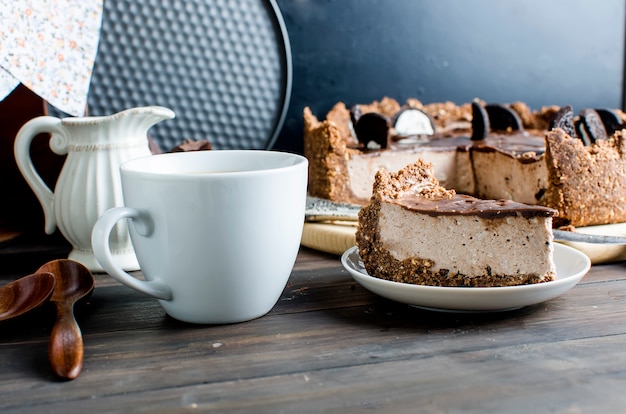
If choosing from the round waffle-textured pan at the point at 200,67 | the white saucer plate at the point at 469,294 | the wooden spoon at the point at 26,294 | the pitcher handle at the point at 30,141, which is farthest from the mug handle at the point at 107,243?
the round waffle-textured pan at the point at 200,67

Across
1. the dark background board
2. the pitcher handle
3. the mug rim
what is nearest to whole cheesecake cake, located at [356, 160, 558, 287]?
the mug rim

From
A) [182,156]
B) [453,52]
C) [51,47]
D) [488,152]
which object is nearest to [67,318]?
[182,156]

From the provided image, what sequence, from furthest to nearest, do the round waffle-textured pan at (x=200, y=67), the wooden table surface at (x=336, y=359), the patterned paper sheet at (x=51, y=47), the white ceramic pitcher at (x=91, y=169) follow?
the round waffle-textured pan at (x=200, y=67) < the patterned paper sheet at (x=51, y=47) < the white ceramic pitcher at (x=91, y=169) < the wooden table surface at (x=336, y=359)

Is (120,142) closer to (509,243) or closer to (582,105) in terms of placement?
(509,243)

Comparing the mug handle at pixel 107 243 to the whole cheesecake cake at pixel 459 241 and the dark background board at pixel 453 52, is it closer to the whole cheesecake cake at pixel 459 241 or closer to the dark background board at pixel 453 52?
the whole cheesecake cake at pixel 459 241

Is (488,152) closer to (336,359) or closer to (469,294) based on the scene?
(469,294)

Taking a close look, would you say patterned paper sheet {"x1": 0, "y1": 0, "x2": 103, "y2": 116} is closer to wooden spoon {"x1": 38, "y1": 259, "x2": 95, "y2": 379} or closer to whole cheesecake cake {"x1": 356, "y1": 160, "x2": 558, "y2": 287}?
wooden spoon {"x1": 38, "y1": 259, "x2": 95, "y2": 379}
